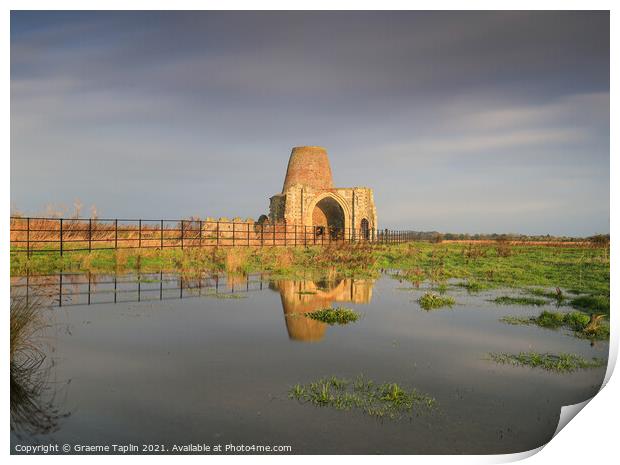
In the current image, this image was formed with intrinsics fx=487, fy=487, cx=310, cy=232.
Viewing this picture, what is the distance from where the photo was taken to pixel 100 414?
3.96 meters

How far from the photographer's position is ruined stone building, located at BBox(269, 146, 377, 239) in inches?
1227

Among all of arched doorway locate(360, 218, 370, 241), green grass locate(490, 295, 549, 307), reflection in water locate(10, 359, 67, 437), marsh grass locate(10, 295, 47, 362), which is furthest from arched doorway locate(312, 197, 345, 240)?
reflection in water locate(10, 359, 67, 437)

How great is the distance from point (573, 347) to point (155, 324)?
5.82 m

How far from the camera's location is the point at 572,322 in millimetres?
7789

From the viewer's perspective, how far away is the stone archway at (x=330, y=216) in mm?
32812

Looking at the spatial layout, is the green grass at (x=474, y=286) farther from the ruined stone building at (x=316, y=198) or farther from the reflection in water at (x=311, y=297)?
the ruined stone building at (x=316, y=198)

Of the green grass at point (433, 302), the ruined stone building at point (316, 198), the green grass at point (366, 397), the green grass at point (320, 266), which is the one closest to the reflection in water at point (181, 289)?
the green grass at point (433, 302)

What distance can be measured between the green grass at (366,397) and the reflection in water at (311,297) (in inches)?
69.7

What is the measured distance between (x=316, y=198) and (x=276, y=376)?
27.7m

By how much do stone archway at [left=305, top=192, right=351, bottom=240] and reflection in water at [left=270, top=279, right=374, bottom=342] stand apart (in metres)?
19.9

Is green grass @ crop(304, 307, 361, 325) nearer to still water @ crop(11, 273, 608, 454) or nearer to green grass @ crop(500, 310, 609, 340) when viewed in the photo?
still water @ crop(11, 273, 608, 454)

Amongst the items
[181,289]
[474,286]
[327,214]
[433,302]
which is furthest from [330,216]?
[433,302]

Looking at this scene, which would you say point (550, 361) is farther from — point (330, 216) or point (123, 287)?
point (330, 216)

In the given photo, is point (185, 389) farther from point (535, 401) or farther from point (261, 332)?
point (535, 401)
